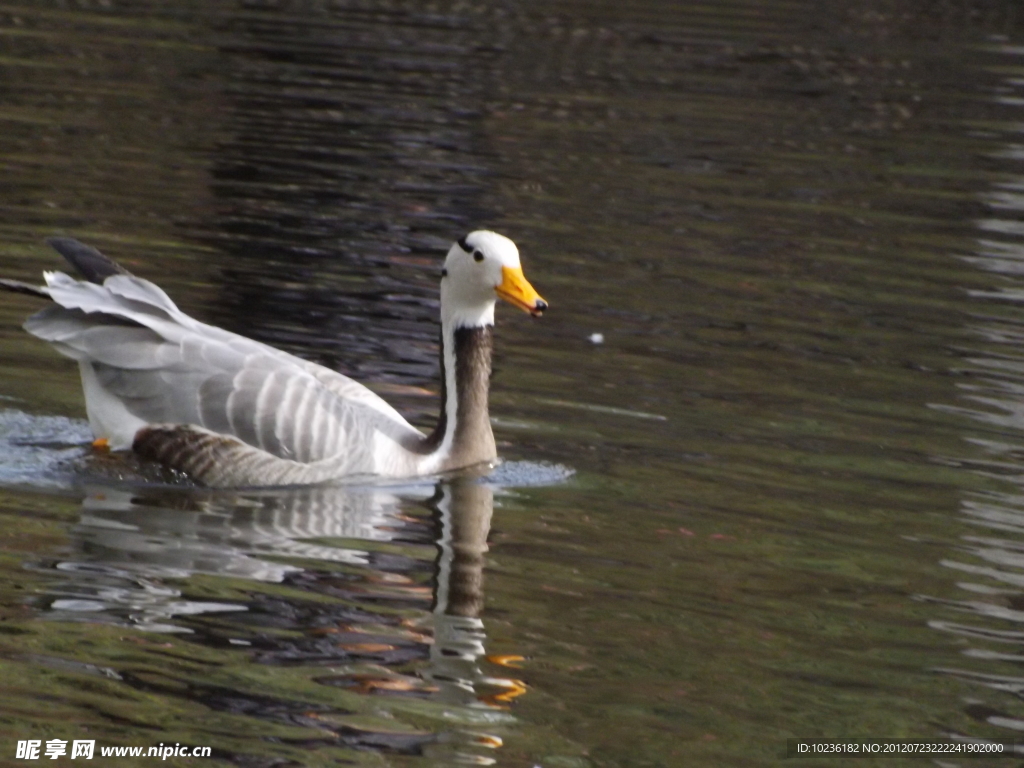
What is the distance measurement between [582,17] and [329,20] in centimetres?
412

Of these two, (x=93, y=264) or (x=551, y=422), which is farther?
(x=551, y=422)

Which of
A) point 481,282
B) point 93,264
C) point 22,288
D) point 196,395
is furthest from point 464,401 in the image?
point 22,288

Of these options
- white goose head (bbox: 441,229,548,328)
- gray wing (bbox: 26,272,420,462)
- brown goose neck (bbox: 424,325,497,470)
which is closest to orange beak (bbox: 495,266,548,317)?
white goose head (bbox: 441,229,548,328)

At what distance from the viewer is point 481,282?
9375 millimetres

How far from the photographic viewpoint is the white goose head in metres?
9.25

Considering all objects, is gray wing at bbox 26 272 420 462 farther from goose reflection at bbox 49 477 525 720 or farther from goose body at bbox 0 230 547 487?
goose reflection at bbox 49 477 525 720

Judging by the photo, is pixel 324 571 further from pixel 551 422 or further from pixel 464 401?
pixel 551 422

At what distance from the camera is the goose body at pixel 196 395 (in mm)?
8766

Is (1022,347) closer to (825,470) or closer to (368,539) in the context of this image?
(825,470)

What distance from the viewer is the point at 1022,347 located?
12414 mm

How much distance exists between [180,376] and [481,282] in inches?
65.3

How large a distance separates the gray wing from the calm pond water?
30 centimetres

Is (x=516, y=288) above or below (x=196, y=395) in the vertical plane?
above

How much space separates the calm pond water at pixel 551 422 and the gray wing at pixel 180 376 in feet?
0.99
